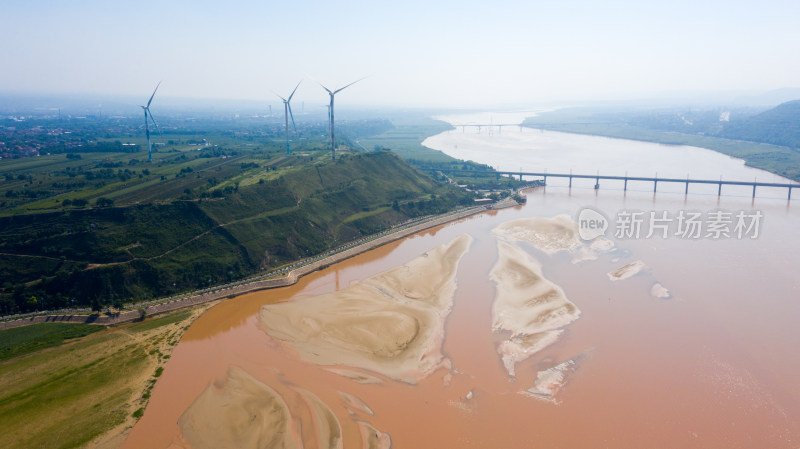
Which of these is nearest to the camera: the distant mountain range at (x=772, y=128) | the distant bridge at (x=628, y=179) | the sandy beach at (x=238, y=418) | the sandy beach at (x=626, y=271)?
the sandy beach at (x=238, y=418)

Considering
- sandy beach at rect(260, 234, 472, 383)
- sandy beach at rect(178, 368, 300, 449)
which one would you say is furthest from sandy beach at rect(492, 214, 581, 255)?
sandy beach at rect(178, 368, 300, 449)

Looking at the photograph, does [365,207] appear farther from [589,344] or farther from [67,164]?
[67,164]

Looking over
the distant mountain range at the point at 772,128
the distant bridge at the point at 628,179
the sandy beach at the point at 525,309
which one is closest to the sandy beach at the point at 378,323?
the sandy beach at the point at 525,309

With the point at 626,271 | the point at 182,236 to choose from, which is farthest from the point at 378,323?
the point at 626,271

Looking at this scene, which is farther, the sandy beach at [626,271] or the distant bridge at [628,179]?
the distant bridge at [628,179]

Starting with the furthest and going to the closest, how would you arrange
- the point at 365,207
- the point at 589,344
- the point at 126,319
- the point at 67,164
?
the point at 67,164, the point at 365,207, the point at 126,319, the point at 589,344

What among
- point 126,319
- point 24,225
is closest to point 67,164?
point 24,225

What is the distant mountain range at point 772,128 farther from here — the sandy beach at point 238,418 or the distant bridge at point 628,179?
the sandy beach at point 238,418

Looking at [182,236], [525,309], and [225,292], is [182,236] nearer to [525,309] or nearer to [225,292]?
[225,292]
